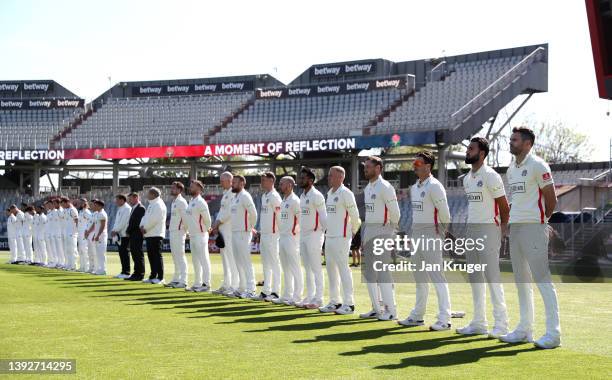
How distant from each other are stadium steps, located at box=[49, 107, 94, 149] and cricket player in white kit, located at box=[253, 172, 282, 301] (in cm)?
4035

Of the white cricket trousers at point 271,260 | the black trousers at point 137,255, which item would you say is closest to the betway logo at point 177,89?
the black trousers at point 137,255

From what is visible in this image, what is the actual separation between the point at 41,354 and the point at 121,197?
1372 cm

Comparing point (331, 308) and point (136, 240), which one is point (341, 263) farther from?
point (136, 240)

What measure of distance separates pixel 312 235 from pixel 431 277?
3.21 meters

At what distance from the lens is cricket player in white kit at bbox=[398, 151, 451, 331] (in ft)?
34.3

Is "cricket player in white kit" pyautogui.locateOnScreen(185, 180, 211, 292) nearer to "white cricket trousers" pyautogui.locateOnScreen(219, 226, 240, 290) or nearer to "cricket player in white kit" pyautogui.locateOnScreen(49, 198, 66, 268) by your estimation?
"white cricket trousers" pyautogui.locateOnScreen(219, 226, 240, 290)

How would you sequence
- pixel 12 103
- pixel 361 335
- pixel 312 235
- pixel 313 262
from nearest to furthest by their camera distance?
pixel 361 335 < pixel 313 262 < pixel 312 235 < pixel 12 103

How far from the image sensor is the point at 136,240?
19.6 meters

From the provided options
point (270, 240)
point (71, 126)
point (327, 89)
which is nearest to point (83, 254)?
point (270, 240)

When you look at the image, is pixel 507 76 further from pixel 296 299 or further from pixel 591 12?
pixel 296 299

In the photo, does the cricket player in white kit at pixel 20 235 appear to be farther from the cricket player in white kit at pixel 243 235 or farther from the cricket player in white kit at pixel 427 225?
the cricket player in white kit at pixel 427 225

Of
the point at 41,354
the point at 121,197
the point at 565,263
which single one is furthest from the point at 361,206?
the point at 41,354

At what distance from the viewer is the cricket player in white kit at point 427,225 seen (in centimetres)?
1045

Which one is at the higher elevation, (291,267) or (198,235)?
(198,235)
